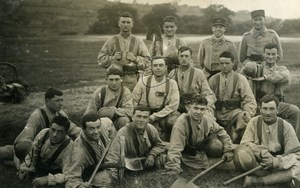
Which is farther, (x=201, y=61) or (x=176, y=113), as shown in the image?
(x=201, y=61)

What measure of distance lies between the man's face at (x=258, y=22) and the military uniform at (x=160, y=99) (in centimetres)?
152

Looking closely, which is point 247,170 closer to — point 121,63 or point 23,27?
point 121,63

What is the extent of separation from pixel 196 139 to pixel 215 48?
169cm

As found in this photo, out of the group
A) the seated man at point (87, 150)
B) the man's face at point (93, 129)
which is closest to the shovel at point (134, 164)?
the seated man at point (87, 150)

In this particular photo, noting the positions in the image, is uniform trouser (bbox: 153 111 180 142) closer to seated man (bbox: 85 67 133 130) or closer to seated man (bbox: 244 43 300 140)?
seated man (bbox: 85 67 133 130)

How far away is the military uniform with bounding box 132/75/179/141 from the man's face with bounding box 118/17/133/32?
2.66ft

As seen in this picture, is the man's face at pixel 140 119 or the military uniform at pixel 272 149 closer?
the military uniform at pixel 272 149

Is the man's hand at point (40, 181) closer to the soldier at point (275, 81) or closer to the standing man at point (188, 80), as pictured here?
the standing man at point (188, 80)

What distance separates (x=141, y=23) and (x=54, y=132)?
2273 mm

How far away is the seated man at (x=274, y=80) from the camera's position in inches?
187

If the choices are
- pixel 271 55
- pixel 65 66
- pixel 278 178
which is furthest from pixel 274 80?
pixel 65 66

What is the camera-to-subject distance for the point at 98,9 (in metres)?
5.26

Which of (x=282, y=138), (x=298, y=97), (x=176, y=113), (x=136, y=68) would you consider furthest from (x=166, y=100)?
(x=298, y=97)

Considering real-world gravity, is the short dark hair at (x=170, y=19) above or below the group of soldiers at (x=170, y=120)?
above
